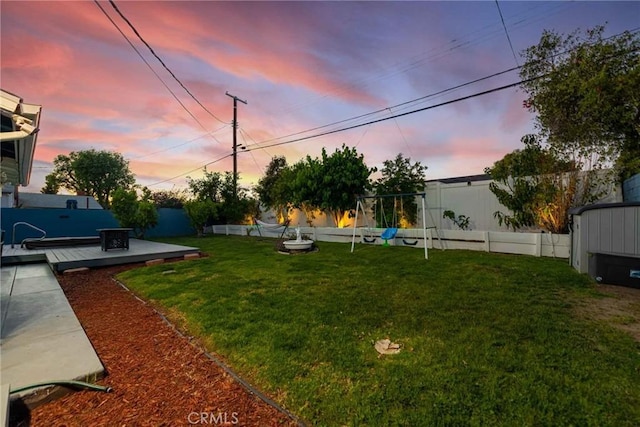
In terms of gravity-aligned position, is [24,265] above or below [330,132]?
below

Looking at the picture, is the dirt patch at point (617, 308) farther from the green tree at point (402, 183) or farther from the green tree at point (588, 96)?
the green tree at point (402, 183)

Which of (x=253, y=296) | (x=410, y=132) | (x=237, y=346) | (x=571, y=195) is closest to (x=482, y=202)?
(x=571, y=195)

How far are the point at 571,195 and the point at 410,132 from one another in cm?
577

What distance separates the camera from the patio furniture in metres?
8.26

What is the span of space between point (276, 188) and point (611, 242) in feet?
42.0

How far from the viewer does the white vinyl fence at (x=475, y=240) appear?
21.8ft

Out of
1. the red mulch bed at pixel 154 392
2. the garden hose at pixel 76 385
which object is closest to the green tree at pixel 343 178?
the red mulch bed at pixel 154 392

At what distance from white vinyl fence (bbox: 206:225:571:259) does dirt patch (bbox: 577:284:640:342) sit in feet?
8.00

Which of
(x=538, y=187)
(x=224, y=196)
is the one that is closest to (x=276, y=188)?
(x=224, y=196)

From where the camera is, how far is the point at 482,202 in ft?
29.3

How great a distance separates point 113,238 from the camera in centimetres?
850

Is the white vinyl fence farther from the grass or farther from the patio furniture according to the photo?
the patio furniture

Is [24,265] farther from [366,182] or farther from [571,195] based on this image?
[571,195]

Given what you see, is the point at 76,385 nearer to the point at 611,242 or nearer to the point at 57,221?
the point at 611,242
